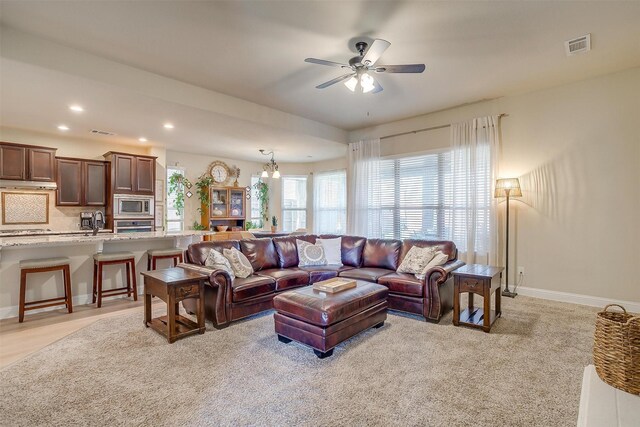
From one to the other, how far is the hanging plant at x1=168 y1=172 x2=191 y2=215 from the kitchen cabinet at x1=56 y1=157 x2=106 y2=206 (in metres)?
1.35

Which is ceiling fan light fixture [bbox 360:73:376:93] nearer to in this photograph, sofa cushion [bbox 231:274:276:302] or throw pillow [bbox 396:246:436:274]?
throw pillow [bbox 396:246:436:274]

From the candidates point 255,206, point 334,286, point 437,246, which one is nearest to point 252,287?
point 334,286

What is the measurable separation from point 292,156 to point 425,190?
12.2 ft

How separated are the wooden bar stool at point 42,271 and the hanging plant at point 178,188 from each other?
3.42 m

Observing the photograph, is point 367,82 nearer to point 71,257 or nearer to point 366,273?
point 366,273

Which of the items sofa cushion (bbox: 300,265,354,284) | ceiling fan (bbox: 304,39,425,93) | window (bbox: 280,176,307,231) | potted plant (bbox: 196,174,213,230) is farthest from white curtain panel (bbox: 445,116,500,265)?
potted plant (bbox: 196,174,213,230)

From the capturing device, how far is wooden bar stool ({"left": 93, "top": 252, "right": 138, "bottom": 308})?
4230 millimetres

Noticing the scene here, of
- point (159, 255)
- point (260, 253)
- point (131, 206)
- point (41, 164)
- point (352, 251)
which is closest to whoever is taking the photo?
point (260, 253)

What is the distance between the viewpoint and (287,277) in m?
→ 4.10

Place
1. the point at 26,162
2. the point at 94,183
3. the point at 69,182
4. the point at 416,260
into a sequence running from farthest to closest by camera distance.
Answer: the point at 94,183 < the point at 69,182 < the point at 26,162 < the point at 416,260

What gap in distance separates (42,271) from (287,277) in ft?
9.77

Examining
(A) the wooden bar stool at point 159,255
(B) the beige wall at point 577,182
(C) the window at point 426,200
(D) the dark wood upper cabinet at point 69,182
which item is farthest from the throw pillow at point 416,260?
(D) the dark wood upper cabinet at point 69,182

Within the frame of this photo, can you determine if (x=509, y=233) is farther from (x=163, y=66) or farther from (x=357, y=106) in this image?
(x=163, y=66)

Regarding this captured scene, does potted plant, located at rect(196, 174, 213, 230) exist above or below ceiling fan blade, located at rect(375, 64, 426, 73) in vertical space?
below
